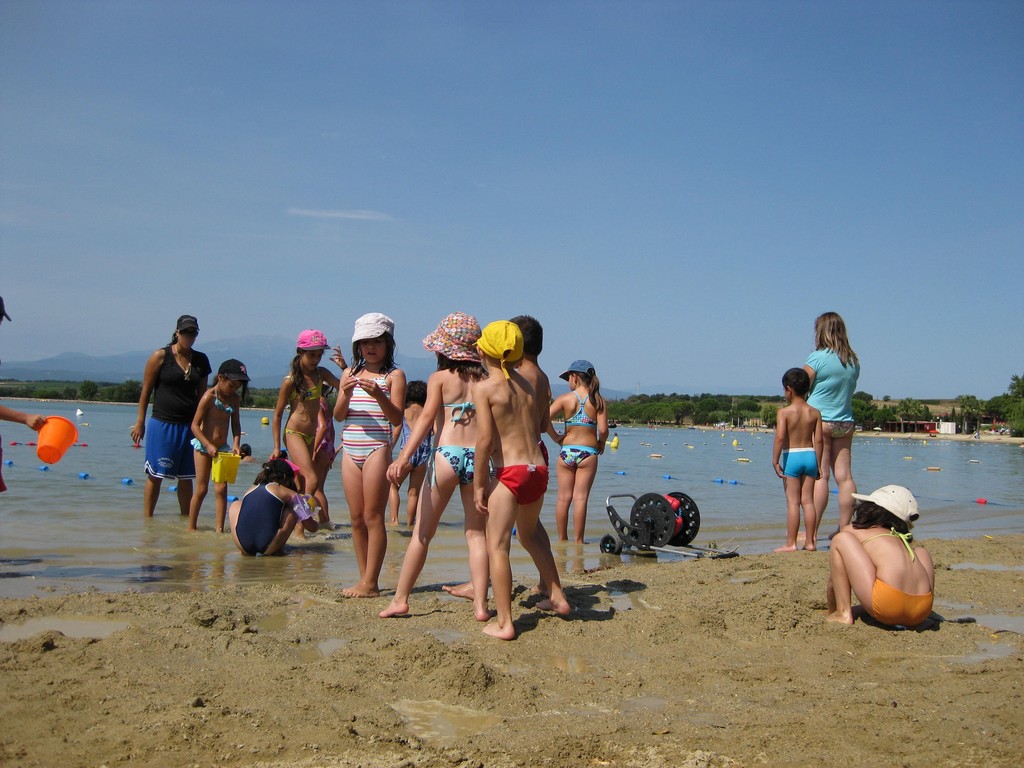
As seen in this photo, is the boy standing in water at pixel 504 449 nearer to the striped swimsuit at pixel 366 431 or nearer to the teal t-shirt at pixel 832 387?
the striped swimsuit at pixel 366 431

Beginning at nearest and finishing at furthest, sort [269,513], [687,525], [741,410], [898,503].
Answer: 1. [898,503]
2. [269,513]
3. [687,525]
4. [741,410]

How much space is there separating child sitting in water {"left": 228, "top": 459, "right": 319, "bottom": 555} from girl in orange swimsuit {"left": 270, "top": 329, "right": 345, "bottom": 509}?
200 millimetres

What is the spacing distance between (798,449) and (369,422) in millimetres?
4559

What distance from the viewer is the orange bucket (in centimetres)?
573

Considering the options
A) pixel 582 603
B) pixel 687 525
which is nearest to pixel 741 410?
pixel 687 525

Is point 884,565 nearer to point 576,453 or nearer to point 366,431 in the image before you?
point 366,431

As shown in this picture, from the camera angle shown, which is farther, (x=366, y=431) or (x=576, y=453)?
(x=576, y=453)

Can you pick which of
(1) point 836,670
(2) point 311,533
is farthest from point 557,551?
(1) point 836,670

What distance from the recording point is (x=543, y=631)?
479 centimetres

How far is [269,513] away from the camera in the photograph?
24.6ft

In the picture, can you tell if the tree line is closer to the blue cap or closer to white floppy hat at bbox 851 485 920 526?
the blue cap

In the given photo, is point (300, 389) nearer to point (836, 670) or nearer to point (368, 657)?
point (368, 657)

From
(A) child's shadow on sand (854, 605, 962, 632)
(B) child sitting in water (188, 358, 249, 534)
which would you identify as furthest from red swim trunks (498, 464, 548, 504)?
(B) child sitting in water (188, 358, 249, 534)

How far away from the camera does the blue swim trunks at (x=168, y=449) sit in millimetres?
8477
